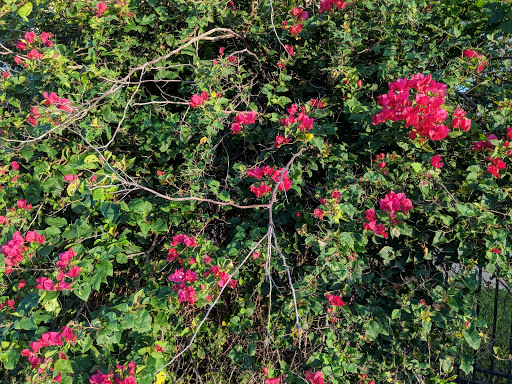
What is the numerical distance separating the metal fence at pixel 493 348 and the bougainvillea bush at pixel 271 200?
0.13 m

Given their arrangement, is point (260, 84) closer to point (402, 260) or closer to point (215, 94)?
point (215, 94)

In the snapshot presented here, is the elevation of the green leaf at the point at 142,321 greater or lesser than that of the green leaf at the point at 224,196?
lesser

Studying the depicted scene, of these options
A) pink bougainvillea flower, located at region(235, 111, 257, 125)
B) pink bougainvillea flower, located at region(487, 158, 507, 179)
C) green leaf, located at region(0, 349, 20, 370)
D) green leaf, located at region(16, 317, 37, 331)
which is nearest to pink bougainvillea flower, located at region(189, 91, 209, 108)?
pink bougainvillea flower, located at region(235, 111, 257, 125)

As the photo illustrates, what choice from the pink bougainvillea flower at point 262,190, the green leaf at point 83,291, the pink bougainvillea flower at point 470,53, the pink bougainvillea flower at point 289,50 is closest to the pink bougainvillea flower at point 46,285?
the green leaf at point 83,291

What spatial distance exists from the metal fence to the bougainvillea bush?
13 centimetres

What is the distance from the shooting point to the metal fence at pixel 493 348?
76.2 inches

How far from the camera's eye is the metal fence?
194cm

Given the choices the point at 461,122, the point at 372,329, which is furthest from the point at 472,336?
the point at 461,122

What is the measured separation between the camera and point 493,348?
192 cm

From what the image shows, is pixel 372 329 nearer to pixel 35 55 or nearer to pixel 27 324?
pixel 27 324

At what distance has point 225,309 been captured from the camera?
2.34 meters

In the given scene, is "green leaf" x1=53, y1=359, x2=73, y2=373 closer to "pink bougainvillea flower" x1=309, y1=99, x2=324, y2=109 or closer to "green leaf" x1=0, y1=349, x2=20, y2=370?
"green leaf" x1=0, y1=349, x2=20, y2=370

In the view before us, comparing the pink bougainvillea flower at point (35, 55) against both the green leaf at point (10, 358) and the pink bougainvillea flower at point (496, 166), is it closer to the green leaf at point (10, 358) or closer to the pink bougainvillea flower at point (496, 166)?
the green leaf at point (10, 358)

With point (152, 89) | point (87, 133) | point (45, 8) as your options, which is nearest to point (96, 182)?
point (87, 133)
